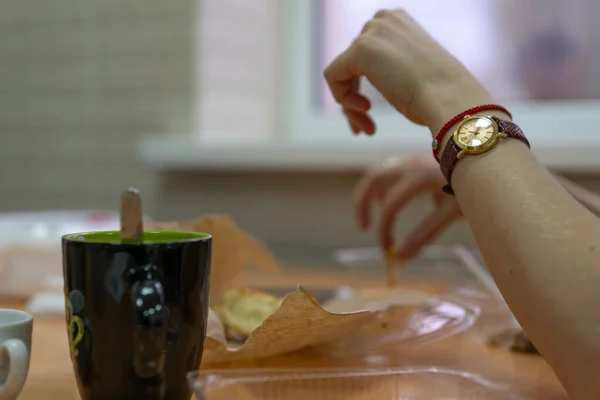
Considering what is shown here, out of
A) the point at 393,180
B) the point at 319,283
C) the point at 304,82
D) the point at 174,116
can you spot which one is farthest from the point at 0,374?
the point at 304,82

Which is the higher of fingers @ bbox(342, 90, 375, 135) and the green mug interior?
fingers @ bbox(342, 90, 375, 135)

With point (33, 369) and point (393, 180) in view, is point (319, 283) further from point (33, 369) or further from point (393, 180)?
point (33, 369)

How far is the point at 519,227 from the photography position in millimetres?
480

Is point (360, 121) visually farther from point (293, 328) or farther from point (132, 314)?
point (132, 314)

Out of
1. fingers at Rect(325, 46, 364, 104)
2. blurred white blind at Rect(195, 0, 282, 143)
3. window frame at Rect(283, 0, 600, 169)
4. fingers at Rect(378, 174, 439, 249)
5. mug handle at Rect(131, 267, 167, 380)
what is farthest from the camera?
blurred white blind at Rect(195, 0, 282, 143)

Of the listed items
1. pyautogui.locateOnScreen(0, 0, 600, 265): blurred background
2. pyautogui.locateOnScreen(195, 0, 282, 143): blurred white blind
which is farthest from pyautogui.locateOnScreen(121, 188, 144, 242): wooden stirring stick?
pyautogui.locateOnScreen(195, 0, 282, 143): blurred white blind

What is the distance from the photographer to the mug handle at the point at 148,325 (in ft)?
1.42

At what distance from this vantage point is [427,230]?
1.05 meters

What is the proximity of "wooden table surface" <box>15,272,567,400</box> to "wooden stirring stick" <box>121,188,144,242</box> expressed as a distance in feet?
0.47

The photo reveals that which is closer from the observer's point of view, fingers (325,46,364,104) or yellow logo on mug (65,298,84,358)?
yellow logo on mug (65,298,84,358)

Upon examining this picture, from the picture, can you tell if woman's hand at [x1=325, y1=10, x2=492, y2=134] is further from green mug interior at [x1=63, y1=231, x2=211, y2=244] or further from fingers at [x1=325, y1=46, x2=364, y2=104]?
green mug interior at [x1=63, y1=231, x2=211, y2=244]

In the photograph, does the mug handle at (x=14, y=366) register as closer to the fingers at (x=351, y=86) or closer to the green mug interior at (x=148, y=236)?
the green mug interior at (x=148, y=236)

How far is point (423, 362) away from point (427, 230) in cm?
43

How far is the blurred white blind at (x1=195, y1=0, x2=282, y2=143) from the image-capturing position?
1632 millimetres
